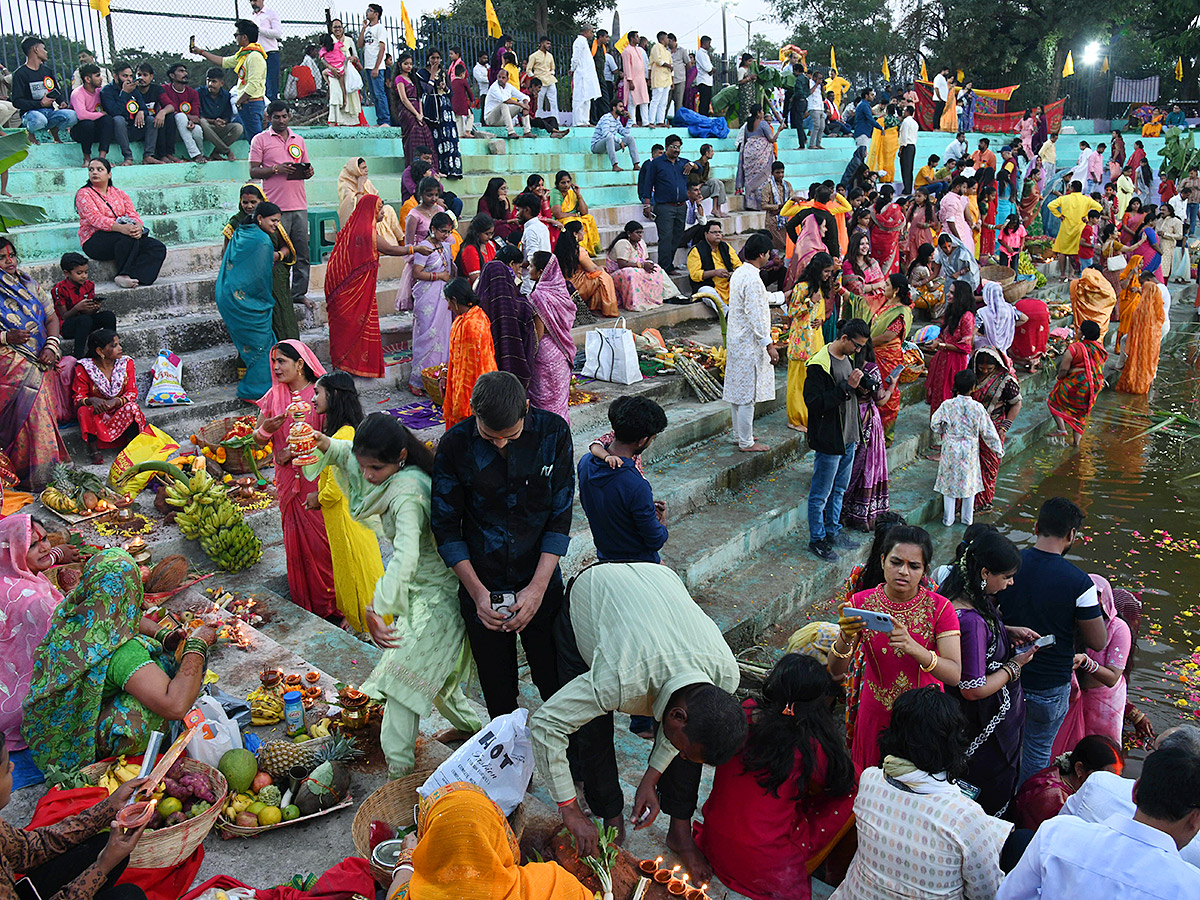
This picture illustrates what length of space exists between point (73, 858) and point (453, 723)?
4.59ft

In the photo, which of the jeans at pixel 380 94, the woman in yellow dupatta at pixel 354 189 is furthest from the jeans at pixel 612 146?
the woman in yellow dupatta at pixel 354 189

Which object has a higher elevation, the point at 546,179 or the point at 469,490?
the point at 546,179

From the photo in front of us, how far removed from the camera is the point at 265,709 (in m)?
3.72

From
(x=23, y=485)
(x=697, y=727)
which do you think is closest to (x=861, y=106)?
(x=23, y=485)

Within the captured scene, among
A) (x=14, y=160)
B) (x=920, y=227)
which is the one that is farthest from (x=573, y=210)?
(x=14, y=160)

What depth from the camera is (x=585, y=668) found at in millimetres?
3027

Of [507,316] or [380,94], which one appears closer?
[507,316]

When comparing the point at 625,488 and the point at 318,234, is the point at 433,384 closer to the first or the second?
the point at 318,234

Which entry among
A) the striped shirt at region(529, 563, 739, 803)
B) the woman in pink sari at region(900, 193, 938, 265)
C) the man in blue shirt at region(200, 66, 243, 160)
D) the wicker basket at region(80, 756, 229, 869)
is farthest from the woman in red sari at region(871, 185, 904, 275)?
the wicker basket at region(80, 756, 229, 869)

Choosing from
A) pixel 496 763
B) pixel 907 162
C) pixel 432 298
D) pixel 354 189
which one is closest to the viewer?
pixel 496 763

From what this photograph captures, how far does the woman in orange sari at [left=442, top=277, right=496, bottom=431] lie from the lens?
5.72m

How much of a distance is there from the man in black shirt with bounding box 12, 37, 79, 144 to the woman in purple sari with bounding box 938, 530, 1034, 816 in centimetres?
1003

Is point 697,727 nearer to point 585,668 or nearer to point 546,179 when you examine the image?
point 585,668

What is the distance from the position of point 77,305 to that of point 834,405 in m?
5.47
